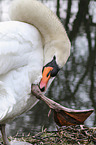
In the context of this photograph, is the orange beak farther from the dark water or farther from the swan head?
the dark water

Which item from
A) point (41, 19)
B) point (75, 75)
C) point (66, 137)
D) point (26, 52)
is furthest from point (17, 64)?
point (75, 75)

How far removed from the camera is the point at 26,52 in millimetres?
1218

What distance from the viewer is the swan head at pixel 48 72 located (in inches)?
49.1

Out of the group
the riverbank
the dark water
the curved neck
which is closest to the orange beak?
the curved neck

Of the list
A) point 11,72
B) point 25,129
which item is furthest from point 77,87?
point 11,72

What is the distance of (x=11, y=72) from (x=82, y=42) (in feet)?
6.36

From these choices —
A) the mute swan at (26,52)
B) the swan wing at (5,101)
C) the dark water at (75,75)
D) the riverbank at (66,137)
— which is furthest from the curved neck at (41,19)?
the dark water at (75,75)

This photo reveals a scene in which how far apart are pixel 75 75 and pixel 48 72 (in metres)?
1.37

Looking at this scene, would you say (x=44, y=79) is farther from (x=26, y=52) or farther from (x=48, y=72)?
(x=26, y=52)

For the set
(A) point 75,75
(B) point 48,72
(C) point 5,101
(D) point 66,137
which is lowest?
(D) point 66,137

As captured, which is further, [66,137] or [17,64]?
[66,137]

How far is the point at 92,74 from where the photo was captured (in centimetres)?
270

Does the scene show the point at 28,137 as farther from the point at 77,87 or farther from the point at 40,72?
the point at 77,87

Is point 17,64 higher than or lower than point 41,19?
lower
